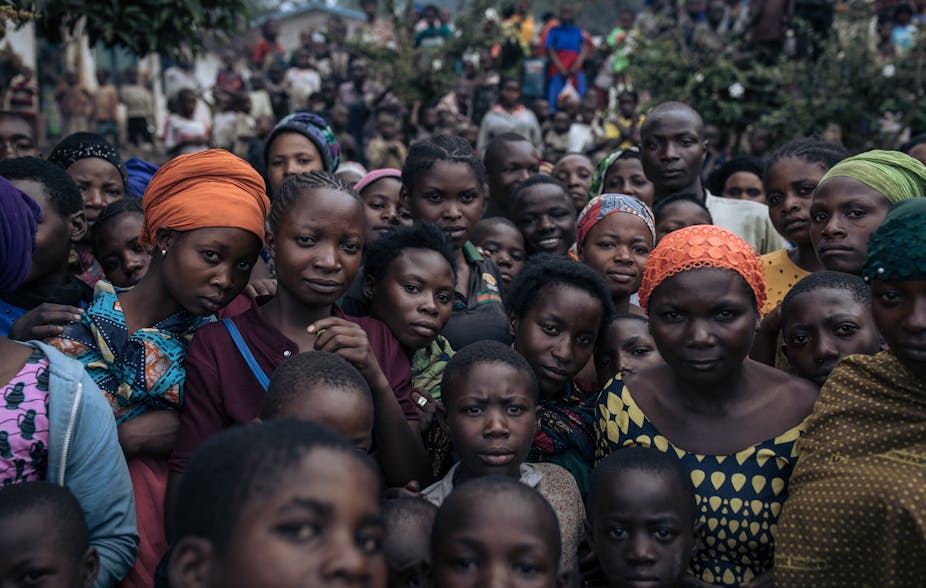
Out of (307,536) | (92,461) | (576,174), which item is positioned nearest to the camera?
(307,536)

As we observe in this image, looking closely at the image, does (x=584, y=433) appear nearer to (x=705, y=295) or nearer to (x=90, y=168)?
(x=705, y=295)

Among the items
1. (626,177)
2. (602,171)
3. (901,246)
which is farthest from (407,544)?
(602,171)

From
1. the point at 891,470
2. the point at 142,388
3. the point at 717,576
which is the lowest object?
the point at 717,576

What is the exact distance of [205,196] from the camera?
3.42 meters

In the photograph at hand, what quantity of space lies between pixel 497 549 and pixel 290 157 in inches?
134

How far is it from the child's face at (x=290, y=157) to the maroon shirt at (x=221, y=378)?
211 centimetres

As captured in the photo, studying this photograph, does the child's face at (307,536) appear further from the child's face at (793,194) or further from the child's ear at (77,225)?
the child's face at (793,194)

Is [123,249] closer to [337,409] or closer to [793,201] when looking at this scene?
[337,409]

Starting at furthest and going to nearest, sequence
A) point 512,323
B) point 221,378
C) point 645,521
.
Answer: point 512,323
point 221,378
point 645,521

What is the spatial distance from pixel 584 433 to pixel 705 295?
0.80m

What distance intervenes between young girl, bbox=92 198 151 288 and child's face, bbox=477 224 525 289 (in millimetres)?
1871

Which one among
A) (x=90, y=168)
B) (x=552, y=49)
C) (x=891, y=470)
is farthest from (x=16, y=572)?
(x=552, y=49)

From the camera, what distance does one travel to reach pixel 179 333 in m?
3.42

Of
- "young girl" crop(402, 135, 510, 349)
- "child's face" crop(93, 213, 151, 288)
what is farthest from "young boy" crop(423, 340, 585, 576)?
"child's face" crop(93, 213, 151, 288)
